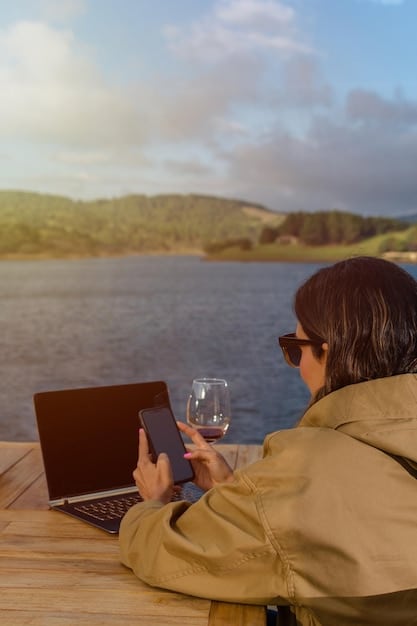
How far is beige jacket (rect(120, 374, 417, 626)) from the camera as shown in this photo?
1.20 metres

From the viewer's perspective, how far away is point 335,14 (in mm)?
26219

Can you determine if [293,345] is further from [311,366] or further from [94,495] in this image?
[94,495]

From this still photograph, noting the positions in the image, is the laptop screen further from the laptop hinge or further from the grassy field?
the grassy field

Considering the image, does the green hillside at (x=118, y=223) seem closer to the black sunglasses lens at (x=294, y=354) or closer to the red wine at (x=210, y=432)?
the red wine at (x=210, y=432)

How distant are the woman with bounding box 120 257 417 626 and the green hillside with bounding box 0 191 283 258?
19.4 metres

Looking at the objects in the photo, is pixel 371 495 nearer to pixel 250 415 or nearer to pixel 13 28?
pixel 250 415

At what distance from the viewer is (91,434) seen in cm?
197

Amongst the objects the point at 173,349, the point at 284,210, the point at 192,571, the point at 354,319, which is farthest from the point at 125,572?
the point at 173,349

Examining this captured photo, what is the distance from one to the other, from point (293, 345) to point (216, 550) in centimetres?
39

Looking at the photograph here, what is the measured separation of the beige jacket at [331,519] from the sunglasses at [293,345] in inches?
6.3

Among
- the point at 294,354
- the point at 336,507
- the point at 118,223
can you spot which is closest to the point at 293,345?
the point at 294,354

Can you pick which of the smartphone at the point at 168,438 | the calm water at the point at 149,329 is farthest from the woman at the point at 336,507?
the calm water at the point at 149,329

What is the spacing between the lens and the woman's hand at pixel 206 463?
176 cm

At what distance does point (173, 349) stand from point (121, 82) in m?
9.00
